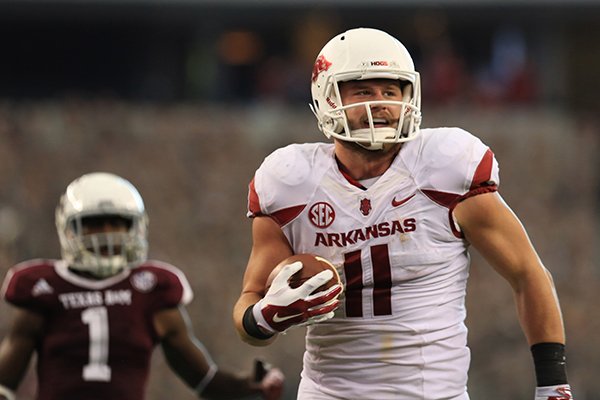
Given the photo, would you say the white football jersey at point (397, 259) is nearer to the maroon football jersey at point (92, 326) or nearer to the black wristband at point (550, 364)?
the black wristband at point (550, 364)

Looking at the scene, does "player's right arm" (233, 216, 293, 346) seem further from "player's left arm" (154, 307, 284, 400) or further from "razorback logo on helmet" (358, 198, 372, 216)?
"player's left arm" (154, 307, 284, 400)

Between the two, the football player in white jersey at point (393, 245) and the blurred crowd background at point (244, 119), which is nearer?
the football player in white jersey at point (393, 245)

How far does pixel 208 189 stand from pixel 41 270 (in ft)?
18.6

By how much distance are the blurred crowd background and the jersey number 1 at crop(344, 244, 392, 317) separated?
5199mm

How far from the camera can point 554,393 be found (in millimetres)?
3635

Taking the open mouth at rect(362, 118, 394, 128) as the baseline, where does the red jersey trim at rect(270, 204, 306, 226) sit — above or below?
below

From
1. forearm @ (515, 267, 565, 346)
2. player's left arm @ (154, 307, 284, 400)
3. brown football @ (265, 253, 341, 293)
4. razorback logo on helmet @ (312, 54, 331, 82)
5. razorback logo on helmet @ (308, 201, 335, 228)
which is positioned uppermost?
razorback logo on helmet @ (312, 54, 331, 82)

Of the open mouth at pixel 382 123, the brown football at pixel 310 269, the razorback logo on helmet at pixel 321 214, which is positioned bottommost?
the brown football at pixel 310 269

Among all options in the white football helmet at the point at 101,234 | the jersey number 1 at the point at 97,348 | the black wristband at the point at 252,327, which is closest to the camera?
the black wristband at the point at 252,327

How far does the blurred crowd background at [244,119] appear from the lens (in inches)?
384

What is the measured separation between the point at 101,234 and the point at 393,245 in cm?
147

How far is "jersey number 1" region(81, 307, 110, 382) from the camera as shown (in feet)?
14.8

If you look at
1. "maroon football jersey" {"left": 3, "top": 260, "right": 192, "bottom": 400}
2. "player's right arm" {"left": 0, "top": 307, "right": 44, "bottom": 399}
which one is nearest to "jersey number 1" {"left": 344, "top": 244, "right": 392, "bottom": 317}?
"maroon football jersey" {"left": 3, "top": 260, "right": 192, "bottom": 400}

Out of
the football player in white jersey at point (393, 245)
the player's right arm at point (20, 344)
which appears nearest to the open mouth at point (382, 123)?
the football player in white jersey at point (393, 245)
